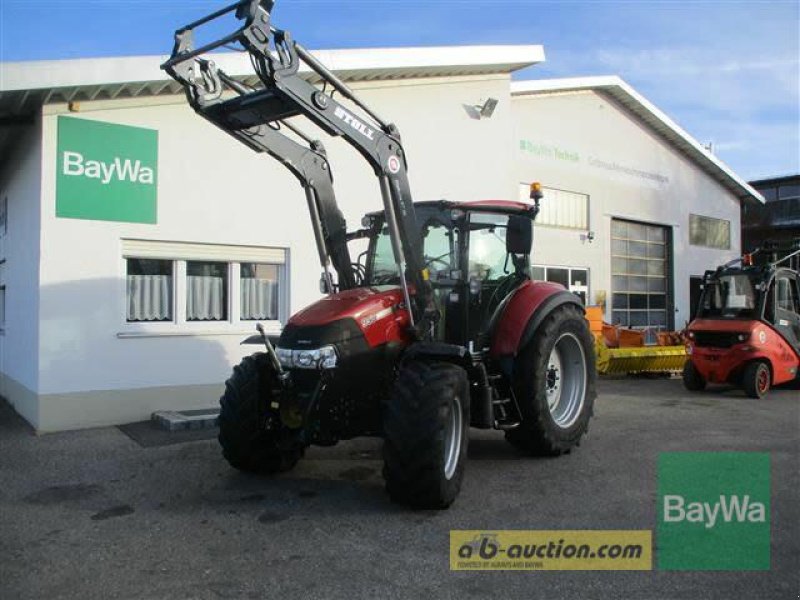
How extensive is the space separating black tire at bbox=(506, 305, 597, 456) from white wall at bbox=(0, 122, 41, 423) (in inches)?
224

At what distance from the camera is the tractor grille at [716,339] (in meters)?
11.2

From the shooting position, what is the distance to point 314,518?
16.6 ft

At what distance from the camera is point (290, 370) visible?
5523 mm

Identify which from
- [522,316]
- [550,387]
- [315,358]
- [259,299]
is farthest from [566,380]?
[259,299]

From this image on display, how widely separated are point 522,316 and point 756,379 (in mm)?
6403

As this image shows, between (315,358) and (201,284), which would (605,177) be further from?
(315,358)

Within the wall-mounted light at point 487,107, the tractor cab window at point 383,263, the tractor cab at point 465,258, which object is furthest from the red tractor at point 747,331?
the tractor cab window at point 383,263

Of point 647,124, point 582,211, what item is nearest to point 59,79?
point 582,211

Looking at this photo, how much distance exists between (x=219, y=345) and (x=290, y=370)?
423cm

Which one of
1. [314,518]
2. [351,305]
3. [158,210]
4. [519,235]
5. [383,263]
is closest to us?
[314,518]

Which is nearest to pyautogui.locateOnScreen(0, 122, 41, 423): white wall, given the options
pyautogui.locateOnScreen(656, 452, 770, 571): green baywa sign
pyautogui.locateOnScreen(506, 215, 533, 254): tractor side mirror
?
pyautogui.locateOnScreen(506, 215, 533, 254): tractor side mirror

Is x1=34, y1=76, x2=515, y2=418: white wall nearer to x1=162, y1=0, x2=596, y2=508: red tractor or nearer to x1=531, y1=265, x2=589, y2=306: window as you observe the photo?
x1=162, y1=0, x2=596, y2=508: red tractor

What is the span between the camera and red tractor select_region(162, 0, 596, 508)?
4.97 metres

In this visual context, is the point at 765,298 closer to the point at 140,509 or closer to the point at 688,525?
the point at 688,525
